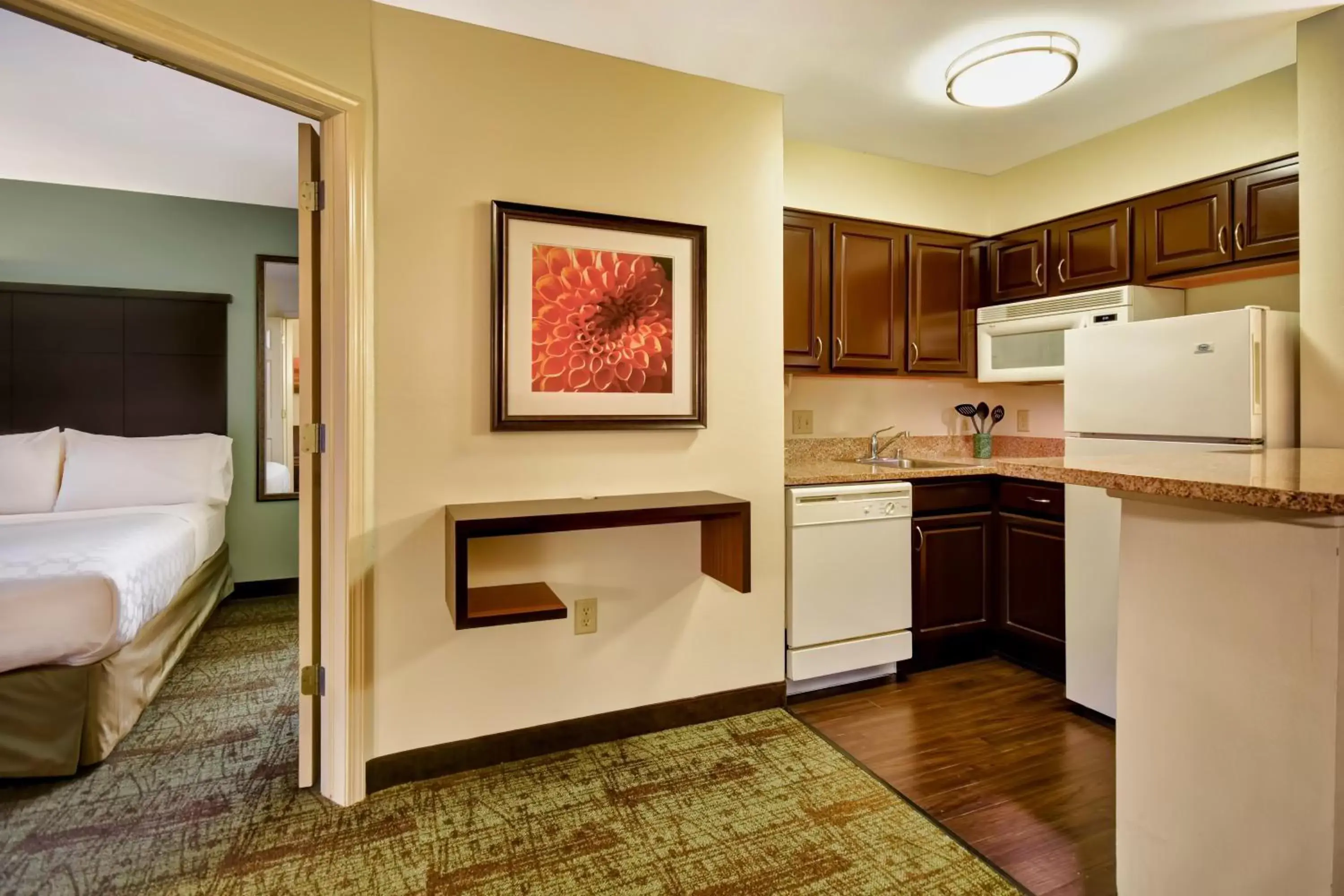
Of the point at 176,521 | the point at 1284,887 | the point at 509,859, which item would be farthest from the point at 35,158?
the point at 1284,887

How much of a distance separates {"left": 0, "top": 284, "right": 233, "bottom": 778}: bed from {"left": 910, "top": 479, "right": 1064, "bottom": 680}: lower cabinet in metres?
3.06

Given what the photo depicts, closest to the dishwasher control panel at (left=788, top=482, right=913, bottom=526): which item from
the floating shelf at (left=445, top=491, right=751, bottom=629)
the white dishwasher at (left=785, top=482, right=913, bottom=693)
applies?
Answer: the white dishwasher at (left=785, top=482, right=913, bottom=693)

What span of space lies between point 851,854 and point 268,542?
3.90 meters

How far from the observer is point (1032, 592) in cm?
304

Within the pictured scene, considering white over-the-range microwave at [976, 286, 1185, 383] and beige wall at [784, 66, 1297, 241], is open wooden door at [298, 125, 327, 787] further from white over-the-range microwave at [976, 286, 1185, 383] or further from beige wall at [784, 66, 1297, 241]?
white over-the-range microwave at [976, 286, 1185, 383]

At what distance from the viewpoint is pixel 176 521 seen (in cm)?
321

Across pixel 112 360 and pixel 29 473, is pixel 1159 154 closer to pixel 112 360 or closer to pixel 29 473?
pixel 112 360

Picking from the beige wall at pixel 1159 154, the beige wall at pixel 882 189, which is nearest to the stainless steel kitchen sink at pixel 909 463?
the beige wall at pixel 882 189

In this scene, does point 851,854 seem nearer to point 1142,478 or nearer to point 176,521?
point 1142,478

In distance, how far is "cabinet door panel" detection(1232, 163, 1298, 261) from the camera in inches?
99.8

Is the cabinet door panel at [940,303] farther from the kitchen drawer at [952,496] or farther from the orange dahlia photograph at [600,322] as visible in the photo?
the orange dahlia photograph at [600,322]

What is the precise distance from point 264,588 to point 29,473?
51.3 inches

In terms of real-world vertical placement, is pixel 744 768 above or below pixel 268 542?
below

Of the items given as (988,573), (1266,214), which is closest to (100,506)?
(988,573)
